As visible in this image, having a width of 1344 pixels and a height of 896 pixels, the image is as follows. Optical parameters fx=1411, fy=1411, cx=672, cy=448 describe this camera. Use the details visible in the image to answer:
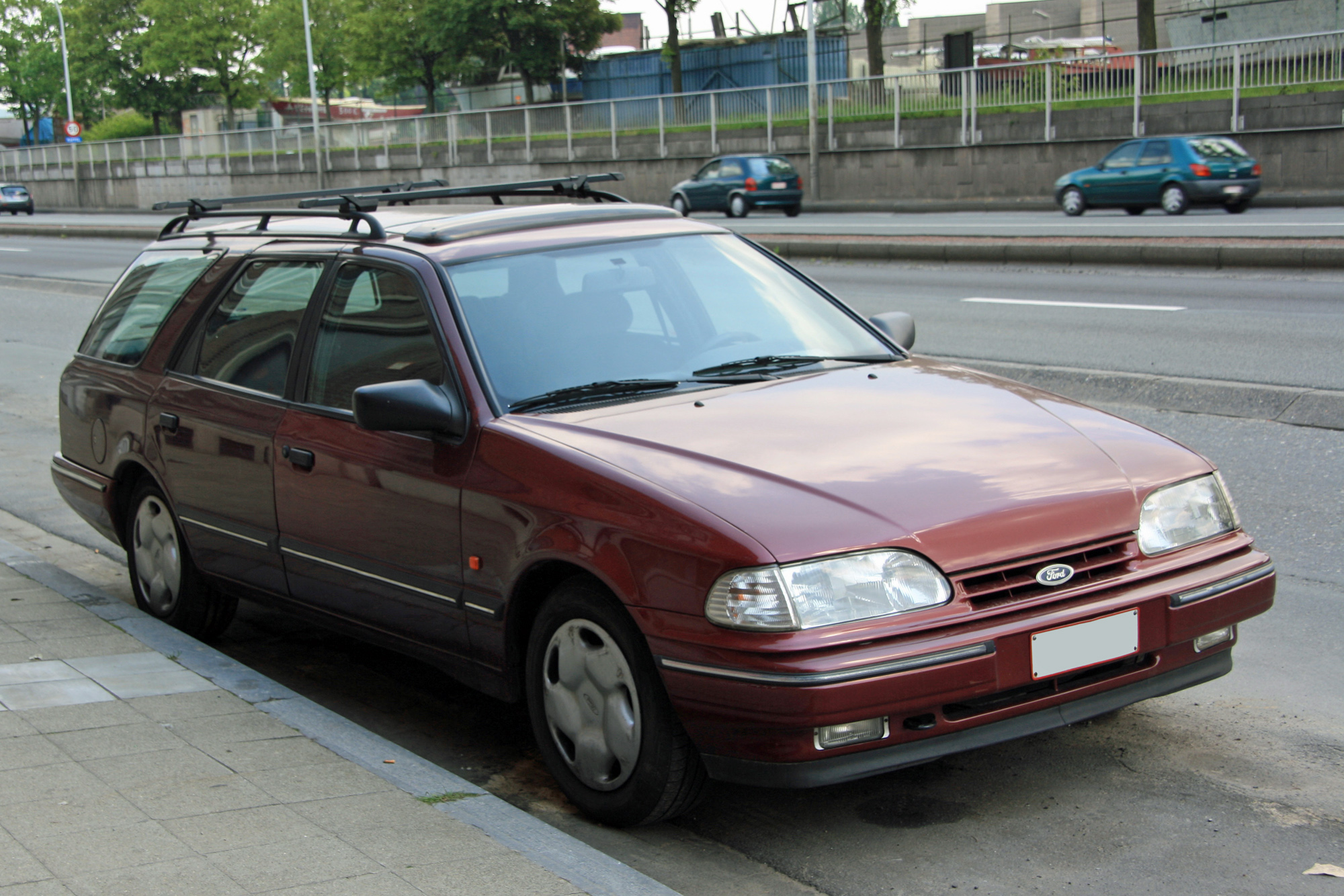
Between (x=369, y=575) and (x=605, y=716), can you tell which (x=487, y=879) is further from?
(x=369, y=575)

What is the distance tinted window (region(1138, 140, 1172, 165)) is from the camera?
26.5 meters

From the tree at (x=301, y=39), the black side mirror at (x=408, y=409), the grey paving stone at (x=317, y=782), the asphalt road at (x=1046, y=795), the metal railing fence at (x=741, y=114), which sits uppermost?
the tree at (x=301, y=39)

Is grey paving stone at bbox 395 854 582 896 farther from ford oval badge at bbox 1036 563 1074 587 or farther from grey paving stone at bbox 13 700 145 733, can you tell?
grey paving stone at bbox 13 700 145 733

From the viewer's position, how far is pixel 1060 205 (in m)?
30.1

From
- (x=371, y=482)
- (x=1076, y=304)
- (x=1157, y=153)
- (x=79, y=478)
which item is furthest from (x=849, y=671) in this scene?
(x=1157, y=153)

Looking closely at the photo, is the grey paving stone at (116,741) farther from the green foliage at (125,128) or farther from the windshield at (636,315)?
the green foliage at (125,128)

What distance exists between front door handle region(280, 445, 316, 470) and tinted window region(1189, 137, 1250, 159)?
24.7 meters

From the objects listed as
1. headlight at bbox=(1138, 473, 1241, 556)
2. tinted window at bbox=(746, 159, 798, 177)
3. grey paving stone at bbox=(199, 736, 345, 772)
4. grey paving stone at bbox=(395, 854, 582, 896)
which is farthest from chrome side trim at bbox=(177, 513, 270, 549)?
tinted window at bbox=(746, 159, 798, 177)

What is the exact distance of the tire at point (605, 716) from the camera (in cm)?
340

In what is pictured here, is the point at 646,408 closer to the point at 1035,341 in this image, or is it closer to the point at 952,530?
the point at 952,530

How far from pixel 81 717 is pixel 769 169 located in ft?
104

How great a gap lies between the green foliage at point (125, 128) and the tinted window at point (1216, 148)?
7798cm

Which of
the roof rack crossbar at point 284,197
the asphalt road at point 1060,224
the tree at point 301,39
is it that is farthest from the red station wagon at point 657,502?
the tree at point 301,39

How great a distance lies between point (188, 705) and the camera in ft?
14.0
